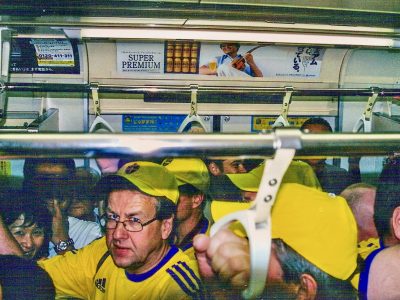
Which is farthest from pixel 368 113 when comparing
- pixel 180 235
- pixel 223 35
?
pixel 180 235

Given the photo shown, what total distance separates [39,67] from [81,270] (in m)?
1.93

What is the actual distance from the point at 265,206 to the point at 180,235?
58cm

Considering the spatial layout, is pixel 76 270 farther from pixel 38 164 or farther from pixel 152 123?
pixel 152 123

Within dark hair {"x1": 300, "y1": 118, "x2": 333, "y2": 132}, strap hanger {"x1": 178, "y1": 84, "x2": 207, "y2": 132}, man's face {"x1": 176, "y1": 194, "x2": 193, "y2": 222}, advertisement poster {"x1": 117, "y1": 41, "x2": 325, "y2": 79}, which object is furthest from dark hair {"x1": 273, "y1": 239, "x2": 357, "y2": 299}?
advertisement poster {"x1": 117, "y1": 41, "x2": 325, "y2": 79}

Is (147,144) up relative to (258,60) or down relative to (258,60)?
down

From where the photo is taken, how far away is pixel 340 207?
1220 mm

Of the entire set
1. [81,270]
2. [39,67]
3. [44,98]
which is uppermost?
[39,67]

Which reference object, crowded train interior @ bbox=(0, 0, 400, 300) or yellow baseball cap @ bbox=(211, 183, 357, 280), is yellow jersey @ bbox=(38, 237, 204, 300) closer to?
crowded train interior @ bbox=(0, 0, 400, 300)

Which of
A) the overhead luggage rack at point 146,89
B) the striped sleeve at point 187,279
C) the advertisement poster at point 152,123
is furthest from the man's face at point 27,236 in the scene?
the advertisement poster at point 152,123

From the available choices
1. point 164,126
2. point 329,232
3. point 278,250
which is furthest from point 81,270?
point 164,126

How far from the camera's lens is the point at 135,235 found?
1414 mm

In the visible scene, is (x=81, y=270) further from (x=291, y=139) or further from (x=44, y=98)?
(x=44, y=98)

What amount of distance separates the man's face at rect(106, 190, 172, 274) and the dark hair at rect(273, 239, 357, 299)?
16.4 inches

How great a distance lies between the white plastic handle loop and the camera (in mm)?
965
